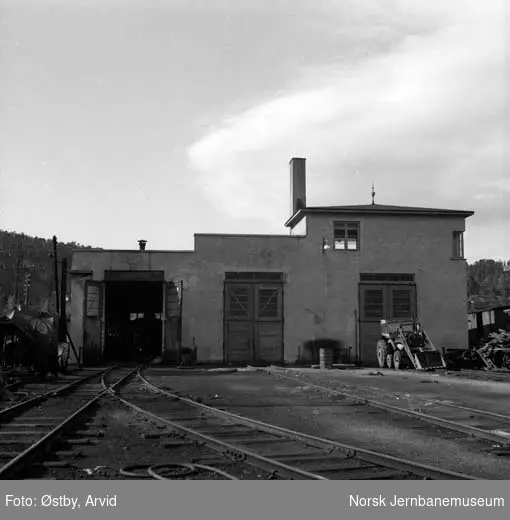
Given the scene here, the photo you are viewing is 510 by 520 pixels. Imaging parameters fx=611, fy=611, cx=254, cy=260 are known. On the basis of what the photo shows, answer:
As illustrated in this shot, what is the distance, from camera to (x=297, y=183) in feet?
111

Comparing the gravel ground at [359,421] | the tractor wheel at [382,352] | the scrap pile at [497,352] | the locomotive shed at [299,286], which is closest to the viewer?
the gravel ground at [359,421]

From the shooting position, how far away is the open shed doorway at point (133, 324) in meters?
34.2

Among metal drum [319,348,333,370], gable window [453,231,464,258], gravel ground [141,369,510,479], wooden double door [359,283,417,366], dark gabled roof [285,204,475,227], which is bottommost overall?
metal drum [319,348,333,370]

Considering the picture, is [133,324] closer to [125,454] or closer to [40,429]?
[40,429]

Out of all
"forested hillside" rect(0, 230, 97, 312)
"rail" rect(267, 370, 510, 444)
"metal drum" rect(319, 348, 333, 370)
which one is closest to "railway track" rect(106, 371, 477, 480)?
"rail" rect(267, 370, 510, 444)

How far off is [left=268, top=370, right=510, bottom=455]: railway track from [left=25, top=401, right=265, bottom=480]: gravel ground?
362 cm

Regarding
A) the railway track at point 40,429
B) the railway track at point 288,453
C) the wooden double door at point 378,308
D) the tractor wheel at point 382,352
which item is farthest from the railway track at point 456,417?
the wooden double door at point 378,308

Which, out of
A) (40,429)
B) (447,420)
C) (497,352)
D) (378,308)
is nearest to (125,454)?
(40,429)

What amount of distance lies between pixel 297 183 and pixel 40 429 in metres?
26.2

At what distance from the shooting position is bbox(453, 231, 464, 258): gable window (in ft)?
100

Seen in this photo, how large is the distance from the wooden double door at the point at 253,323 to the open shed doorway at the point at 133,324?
221 inches

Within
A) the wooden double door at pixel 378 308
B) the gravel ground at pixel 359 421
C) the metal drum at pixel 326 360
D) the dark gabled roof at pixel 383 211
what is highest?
the dark gabled roof at pixel 383 211

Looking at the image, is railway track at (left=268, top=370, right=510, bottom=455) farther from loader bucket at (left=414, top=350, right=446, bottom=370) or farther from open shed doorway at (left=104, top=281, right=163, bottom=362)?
open shed doorway at (left=104, top=281, right=163, bottom=362)

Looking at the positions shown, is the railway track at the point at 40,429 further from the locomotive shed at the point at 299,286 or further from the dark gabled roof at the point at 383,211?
the dark gabled roof at the point at 383,211
